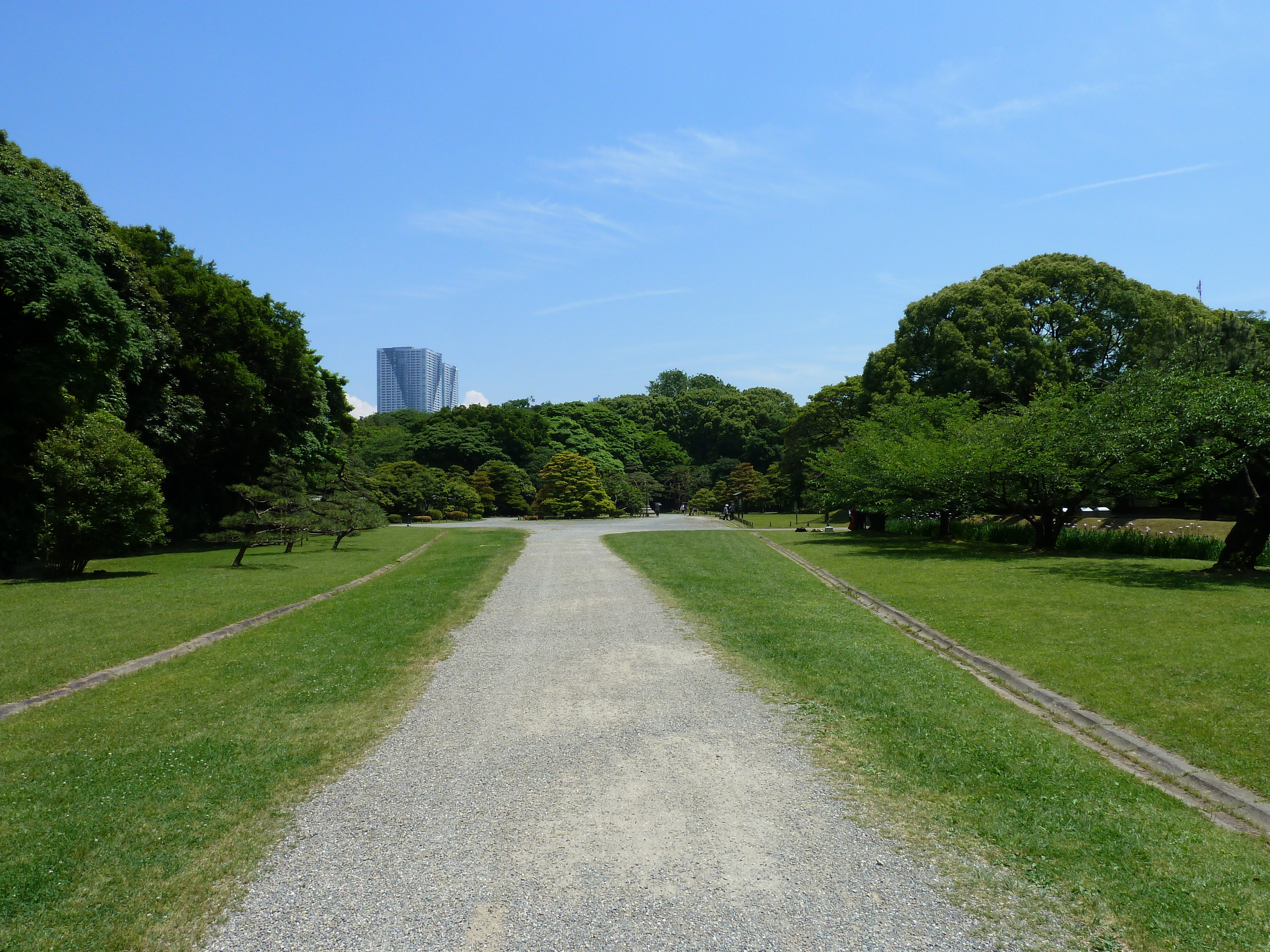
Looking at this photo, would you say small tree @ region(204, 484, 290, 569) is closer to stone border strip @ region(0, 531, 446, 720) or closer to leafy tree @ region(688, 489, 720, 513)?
stone border strip @ region(0, 531, 446, 720)

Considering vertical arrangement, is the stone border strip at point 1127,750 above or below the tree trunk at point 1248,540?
Result: below

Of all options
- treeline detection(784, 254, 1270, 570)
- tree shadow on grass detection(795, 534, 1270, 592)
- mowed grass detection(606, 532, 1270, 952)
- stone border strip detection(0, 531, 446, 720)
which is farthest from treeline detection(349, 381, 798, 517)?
mowed grass detection(606, 532, 1270, 952)

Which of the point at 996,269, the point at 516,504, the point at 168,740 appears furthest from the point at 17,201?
the point at 516,504

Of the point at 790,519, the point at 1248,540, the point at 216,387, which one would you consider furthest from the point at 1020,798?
the point at 790,519

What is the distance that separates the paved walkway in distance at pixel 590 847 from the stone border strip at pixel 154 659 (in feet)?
11.4

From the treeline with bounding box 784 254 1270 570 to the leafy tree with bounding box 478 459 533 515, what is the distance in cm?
2259

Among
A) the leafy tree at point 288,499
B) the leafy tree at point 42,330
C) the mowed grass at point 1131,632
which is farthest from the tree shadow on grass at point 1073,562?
the leafy tree at point 42,330

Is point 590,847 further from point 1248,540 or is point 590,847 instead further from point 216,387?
point 216,387

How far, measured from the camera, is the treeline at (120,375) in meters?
16.7

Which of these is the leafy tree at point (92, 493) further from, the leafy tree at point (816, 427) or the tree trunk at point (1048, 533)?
the leafy tree at point (816, 427)

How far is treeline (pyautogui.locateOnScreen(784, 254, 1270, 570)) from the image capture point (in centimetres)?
1464

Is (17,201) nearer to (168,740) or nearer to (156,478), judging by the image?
(156,478)

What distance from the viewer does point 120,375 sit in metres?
20.8

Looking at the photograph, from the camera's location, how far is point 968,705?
618 cm
